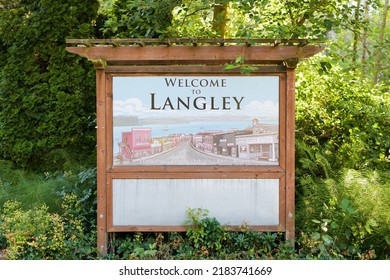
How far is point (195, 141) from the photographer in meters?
5.60

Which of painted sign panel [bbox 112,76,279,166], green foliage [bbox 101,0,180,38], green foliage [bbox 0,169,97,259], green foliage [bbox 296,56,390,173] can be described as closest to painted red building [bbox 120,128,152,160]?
painted sign panel [bbox 112,76,279,166]

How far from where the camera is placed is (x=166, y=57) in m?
5.40

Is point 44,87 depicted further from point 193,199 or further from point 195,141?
point 193,199

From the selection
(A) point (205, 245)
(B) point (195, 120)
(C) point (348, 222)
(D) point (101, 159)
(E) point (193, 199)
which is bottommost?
(A) point (205, 245)

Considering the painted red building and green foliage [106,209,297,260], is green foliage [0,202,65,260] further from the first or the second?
the painted red building

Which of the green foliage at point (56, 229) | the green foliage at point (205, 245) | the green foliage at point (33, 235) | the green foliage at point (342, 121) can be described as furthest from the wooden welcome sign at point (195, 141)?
the green foliage at point (342, 121)

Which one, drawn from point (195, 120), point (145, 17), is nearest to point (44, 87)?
point (145, 17)

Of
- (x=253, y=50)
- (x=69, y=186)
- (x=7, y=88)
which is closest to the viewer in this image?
(x=253, y=50)

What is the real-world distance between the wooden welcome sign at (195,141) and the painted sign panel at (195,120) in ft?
0.04

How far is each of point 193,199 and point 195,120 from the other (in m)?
0.93

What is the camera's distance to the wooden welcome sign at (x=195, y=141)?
5590 mm

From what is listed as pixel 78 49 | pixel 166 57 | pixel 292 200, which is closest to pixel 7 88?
pixel 78 49

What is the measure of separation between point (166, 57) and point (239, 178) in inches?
64.4
